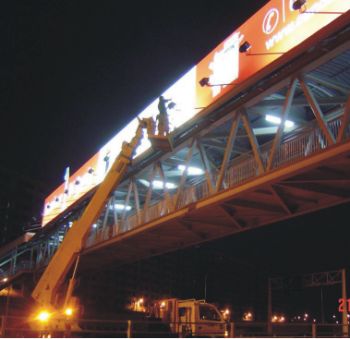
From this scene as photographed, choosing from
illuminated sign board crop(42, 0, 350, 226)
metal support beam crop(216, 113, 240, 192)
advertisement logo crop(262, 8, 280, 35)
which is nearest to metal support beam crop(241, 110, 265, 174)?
metal support beam crop(216, 113, 240, 192)

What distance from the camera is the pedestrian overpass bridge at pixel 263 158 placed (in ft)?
47.0

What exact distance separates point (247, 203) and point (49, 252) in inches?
1276

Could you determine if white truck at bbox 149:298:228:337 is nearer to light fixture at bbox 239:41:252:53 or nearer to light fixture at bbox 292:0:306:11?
light fixture at bbox 239:41:252:53

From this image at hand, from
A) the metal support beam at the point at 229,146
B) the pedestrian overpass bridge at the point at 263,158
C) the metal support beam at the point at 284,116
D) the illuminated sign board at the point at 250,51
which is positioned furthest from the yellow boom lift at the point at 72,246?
the metal support beam at the point at 284,116

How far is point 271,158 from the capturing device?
14.9m

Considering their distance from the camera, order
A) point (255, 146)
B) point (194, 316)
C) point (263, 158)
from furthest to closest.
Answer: point (263, 158) < point (194, 316) < point (255, 146)

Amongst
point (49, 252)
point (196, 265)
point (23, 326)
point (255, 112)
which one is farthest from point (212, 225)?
point (196, 265)

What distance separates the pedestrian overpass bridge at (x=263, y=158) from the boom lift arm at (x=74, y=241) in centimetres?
75

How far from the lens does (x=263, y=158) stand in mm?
18703

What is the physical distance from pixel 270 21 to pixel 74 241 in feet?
34.3

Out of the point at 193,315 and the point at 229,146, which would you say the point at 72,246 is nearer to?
the point at 193,315

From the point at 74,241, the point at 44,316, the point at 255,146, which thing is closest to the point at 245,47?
the point at 255,146

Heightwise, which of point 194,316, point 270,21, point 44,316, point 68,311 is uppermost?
point 270,21

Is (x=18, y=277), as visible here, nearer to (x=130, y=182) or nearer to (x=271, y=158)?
(x=130, y=182)
